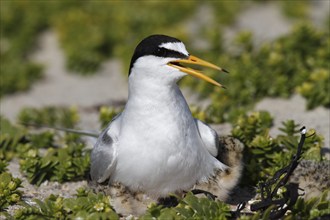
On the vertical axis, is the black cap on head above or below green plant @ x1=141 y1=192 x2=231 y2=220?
above

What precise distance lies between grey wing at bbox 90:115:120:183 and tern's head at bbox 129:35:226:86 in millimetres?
Answer: 484

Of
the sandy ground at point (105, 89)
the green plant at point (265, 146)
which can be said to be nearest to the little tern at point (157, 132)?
the green plant at point (265, 146)

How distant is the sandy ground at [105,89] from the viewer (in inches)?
243

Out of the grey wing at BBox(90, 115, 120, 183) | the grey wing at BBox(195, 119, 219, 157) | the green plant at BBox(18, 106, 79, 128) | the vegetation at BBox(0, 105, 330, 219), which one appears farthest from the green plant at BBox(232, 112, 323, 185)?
the green plant at BBox(18, 106, 79, 128)

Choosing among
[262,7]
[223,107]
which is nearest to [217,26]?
[262,7]

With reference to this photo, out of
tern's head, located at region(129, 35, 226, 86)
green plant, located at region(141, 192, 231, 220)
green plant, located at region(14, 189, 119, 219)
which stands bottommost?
green plant, located at region(14, 189, 119, 219)

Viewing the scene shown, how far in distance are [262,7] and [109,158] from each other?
5.91 m

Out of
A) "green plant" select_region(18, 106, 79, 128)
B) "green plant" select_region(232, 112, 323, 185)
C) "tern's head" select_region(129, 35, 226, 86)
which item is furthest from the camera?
"green plant" select_region(18, 106, 79, 128)

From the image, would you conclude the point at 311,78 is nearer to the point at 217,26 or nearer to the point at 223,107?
the point at 223,107

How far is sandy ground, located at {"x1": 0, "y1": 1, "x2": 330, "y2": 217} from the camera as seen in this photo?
20.3ft

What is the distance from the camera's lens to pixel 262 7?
9.83 metres

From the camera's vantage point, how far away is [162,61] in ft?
14.0

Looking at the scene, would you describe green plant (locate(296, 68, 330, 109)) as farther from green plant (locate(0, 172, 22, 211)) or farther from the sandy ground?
green plant (locate(0, 172, 22, 211))

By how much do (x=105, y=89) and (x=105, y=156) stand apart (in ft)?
13.1
